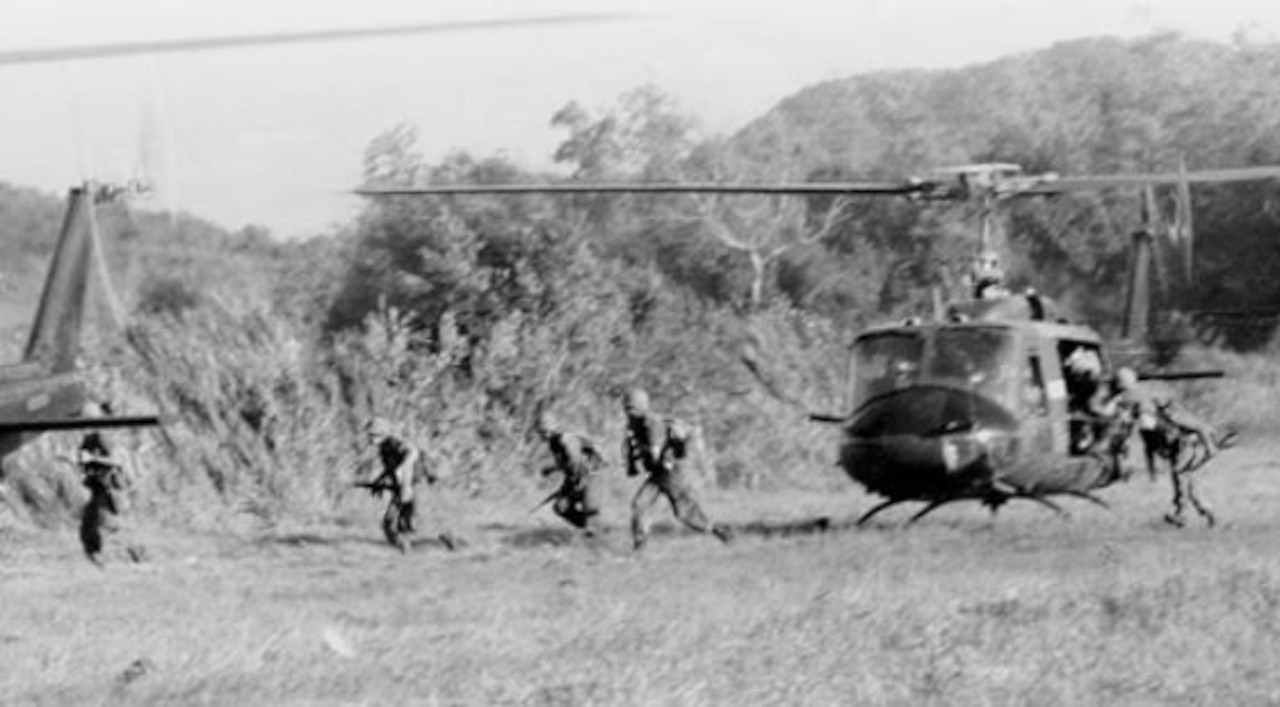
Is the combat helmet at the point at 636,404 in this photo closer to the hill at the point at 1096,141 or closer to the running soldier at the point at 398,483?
the running soldier at the point at 398,483

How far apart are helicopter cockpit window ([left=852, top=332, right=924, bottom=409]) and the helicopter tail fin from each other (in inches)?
266

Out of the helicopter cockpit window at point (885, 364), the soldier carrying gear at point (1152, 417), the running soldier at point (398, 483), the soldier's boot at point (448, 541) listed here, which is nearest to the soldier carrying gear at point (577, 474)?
the soldier's boot at point (448, 541)

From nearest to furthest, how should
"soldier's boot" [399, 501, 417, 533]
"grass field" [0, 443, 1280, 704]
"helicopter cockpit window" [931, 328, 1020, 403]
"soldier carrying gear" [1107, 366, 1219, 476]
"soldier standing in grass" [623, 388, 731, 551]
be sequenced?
1. "grass field" [0, 443, 1280, 704]
2. "helicopter cockpit window" [931, 328, 1020, 403]
3. "soldier standing in grass" [623, 388, 731, 551]
4. "soldier carrying gear" [1107, 366, 1219, 476]
5. "soldier's boot" [399, 501, 417, 533]

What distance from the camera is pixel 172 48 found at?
6355mm

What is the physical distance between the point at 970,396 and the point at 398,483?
4.86m

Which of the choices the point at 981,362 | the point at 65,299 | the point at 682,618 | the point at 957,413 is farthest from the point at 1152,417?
the point at 65,299

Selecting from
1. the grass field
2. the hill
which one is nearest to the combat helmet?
the grass field

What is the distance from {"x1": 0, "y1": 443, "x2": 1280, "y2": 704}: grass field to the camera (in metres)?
8.80

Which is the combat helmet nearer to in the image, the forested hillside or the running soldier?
the forested hillside

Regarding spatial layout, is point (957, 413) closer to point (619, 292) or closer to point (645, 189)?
point (645, 189)

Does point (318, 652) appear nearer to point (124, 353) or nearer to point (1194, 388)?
point (124, 353)

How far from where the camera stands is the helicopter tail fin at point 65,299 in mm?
19234

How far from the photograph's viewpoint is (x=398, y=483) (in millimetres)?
18719

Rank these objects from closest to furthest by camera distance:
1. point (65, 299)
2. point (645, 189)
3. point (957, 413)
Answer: point (645, 189) → point (957, 413) → point (65, 299)
